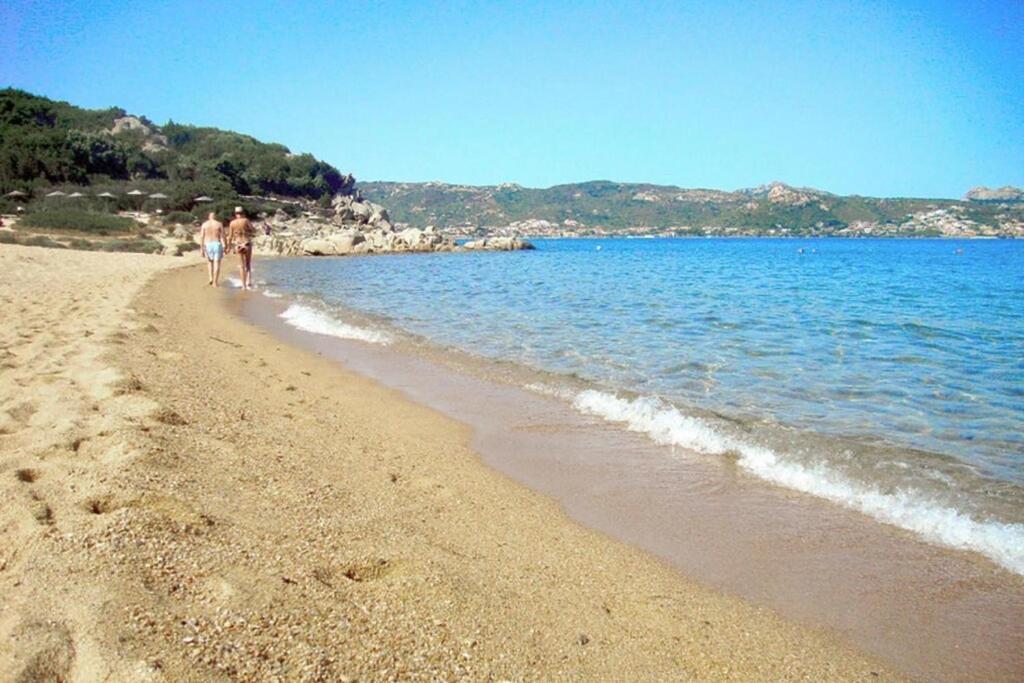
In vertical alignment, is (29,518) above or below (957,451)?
above

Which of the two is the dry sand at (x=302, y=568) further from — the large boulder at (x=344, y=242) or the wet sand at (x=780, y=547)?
the large boulder at (x=344, y=242)

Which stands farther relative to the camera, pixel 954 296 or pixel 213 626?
pixel 954 296

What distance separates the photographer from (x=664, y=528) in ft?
12.9

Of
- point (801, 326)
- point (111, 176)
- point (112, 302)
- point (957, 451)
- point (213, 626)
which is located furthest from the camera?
point (111, 176)

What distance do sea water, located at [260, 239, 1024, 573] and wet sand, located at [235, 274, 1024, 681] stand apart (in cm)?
32

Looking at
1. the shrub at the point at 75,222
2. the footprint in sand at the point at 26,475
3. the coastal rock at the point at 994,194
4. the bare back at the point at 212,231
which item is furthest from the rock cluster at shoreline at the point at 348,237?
the coastal rock at the point at 994,194

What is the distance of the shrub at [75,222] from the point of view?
32.3 meters

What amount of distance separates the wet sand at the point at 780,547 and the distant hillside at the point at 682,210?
414 feet

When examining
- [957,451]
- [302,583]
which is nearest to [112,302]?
[302,583]

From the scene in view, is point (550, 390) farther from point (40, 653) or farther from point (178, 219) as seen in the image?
point (178, 219)

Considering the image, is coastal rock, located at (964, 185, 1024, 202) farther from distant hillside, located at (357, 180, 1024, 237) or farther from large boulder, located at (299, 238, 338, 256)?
large boulder, located at (299, 238, 338, 256)

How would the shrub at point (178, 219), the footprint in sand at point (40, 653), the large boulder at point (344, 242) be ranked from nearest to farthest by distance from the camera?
the footprint in sand at point (40, 653) < the shrub at point (178, 219) < the large boulder at point (344, 242)

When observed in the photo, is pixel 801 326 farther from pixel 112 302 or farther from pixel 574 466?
pixel 112 302

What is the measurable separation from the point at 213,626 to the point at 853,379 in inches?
316
